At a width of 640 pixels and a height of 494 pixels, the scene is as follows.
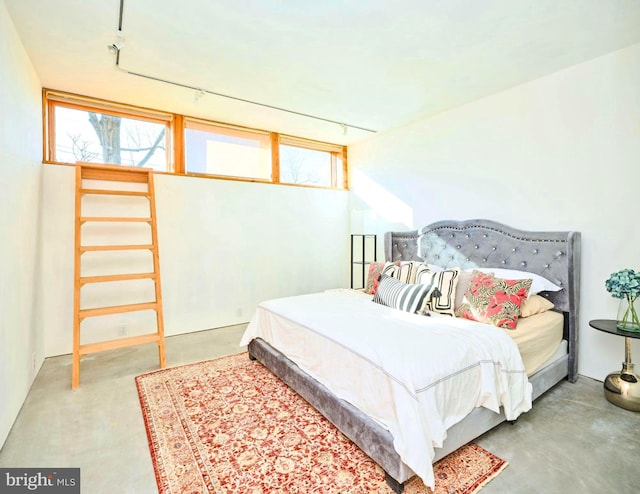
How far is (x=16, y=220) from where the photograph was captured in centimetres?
233

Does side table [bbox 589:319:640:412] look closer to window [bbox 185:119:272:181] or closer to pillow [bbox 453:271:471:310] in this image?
pillow [bbox 453:271:471:310]

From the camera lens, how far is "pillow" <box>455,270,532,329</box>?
93.2 inches

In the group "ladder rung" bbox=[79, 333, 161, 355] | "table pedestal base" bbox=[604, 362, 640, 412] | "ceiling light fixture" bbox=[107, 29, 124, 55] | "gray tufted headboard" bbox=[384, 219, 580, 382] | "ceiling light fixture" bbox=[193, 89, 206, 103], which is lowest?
"table pedestal base" bbox=[604, 362, 640, 412]

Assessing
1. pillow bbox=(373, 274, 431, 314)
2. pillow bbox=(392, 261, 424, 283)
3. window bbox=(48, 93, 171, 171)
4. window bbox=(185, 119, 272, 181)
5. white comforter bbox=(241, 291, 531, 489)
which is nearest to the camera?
white comforter bbox=(241, 291, 531, 489)

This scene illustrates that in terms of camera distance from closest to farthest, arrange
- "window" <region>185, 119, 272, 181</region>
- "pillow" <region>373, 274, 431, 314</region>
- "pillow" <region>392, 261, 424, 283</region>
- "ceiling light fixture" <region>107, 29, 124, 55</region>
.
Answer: "ceiling light fixture" <region>107, 29, 124, 55</region> → "pillow" <region>373, 274, 431, 314</region> → "pillow" <region>392, 261, 424, 283</region> → "window" <region>185, 119, 272, 181</region>

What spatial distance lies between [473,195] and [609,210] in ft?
3.78

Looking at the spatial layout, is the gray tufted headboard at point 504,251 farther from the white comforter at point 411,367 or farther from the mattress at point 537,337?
the white comforter at point 411,367

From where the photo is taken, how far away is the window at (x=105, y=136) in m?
3.32

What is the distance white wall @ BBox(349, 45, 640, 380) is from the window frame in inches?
66.4

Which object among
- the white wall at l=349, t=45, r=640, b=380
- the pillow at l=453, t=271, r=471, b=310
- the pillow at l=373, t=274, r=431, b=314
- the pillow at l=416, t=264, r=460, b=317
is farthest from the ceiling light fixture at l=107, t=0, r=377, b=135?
the pillow at l=453, t=271, r=471, b=310

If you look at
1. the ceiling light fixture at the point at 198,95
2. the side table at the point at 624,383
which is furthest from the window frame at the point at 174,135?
the side table at the point at 624,383

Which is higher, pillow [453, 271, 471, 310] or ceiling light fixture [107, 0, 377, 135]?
ceiling light fixture [107, 0, 377, 135]

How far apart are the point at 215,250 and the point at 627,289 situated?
3.93 meters

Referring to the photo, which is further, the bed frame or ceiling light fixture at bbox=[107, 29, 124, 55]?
ceiling light fixture at bbox=[107, 29, 124, 55]
